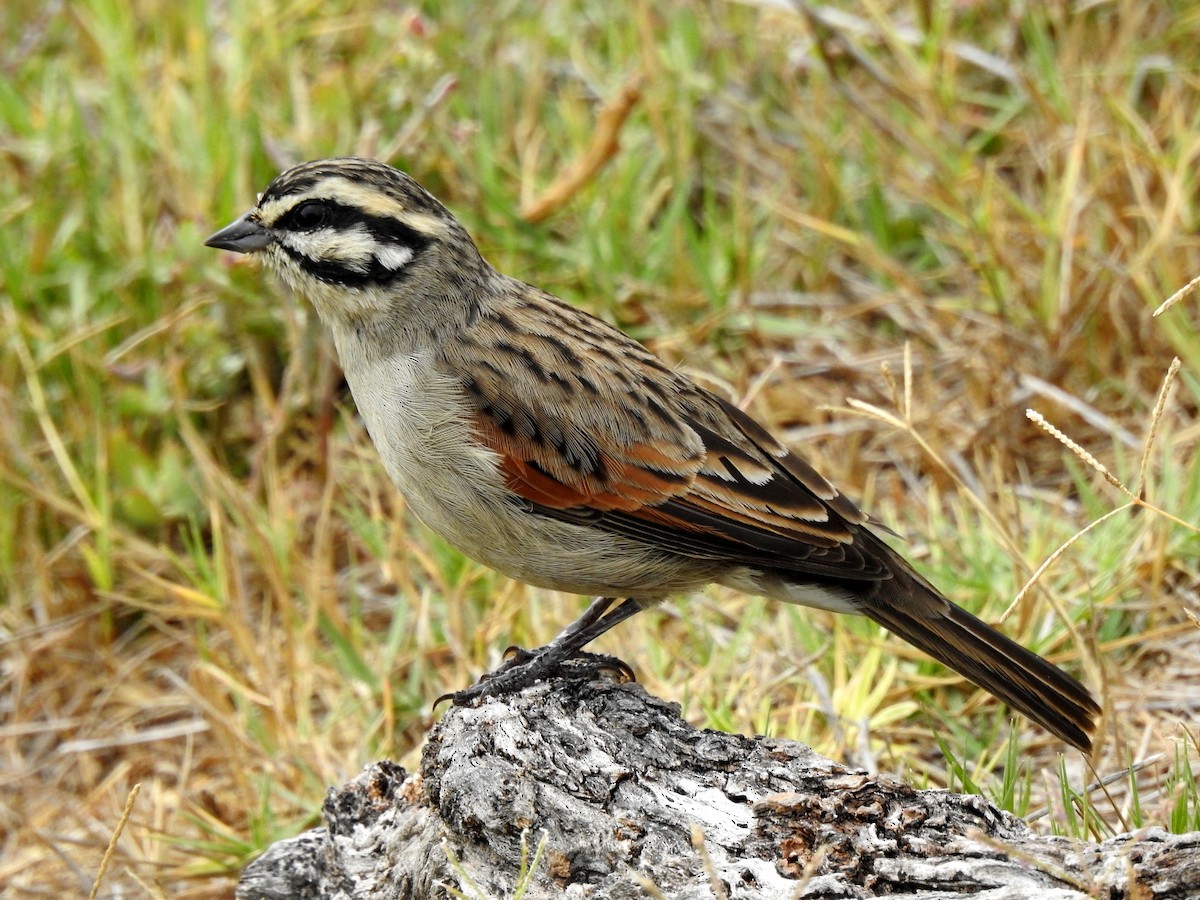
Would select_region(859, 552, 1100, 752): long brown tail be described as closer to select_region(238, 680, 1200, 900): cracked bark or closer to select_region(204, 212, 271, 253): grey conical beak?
select_region(238, 680, 1200, 900): cracked bark

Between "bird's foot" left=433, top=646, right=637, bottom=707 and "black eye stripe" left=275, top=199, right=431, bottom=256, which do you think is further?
"black eye stripe" left=275, top=199, right=431, bottom=256

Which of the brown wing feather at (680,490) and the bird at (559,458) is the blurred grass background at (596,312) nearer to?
the brown wing feather at (680,490)

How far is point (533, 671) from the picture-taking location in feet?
15.6

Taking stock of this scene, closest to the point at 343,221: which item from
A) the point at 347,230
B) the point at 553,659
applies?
the point at 347,230

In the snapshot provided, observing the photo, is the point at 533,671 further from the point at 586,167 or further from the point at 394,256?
the point at 586,167

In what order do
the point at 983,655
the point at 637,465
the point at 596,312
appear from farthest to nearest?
1. the point at 596,312
2. the point at 637,465
3. the point at 983,655

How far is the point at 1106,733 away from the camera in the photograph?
200 inches

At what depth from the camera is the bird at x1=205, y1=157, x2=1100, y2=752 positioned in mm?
4746

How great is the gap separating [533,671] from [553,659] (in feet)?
0.28

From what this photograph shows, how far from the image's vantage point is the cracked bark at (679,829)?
3324 millimetres

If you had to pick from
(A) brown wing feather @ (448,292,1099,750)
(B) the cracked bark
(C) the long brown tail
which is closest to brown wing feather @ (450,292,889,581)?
(A) brown wing feather @ (448,292,1099,750)

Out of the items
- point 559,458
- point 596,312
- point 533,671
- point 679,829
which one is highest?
point 596,312

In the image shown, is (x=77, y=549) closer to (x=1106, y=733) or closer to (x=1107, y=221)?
(x=1106, y=733)

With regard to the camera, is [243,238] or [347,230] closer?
[347,230]
